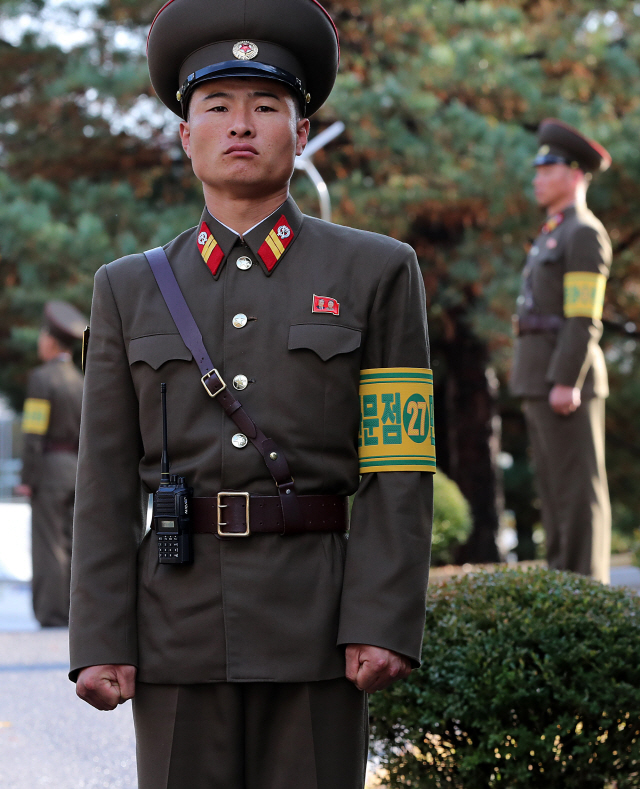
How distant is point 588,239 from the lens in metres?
6.22

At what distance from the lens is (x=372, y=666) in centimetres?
229

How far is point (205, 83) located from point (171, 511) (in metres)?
0.85

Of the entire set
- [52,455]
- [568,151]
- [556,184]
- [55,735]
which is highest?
[568,151]

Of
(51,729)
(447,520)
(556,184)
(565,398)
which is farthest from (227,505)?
(447,520)

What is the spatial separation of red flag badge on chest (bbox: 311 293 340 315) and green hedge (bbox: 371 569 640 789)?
1.37 metres

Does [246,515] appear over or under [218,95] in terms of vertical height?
under

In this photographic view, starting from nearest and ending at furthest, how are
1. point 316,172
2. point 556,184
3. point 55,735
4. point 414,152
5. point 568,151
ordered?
1. point 55,735
2. point 556,184
3. point 568,151
4. point 414,152
5. point 316,172

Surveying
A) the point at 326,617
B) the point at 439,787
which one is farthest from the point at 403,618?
the point at 439,787

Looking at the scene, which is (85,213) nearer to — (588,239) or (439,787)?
(588,239)

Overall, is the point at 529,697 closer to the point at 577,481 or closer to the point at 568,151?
the point at 577,481

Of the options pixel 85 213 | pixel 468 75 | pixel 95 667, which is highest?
pixel 468 75

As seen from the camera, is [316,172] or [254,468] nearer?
[254,468]

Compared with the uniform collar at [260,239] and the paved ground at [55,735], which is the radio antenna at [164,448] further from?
the paved ground at [55,735]

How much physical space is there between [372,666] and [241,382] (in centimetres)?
59
